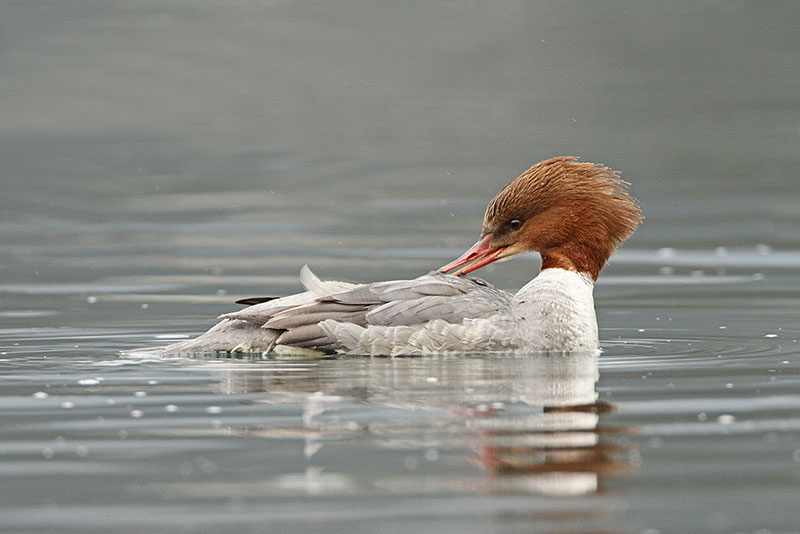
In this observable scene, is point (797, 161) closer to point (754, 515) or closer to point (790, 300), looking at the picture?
point (790, 300)

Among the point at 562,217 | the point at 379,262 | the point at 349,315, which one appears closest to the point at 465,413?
the point at 349,315

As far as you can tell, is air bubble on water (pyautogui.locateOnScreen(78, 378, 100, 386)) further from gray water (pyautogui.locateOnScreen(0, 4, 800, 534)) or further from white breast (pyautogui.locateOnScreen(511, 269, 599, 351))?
white breast (pyautogui.locateOnScreen(511, 269, 599, 351))

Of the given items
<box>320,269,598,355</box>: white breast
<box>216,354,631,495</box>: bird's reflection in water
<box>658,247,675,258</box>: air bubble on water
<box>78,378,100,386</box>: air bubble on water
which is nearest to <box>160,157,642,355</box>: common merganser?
<box>320,269,598,355</box>: white breast

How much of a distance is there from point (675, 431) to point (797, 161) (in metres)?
15.3

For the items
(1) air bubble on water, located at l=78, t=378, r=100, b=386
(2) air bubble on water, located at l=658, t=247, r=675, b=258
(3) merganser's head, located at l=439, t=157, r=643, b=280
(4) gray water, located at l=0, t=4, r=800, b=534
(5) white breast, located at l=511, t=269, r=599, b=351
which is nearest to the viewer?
(4) gray water, located at l=0, t=4, r=800, b=534

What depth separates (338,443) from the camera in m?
6.87

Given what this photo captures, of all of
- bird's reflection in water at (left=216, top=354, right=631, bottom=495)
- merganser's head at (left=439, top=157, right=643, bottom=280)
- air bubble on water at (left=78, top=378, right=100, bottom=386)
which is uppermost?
merganser's head at (left=439, top=157, right=643, bottom=280)

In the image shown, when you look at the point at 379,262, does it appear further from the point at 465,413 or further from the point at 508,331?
the point at 465,413

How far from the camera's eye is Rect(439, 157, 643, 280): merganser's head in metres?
9.87

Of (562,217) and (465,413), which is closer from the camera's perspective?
(465,413)

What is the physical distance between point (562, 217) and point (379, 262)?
4.31m

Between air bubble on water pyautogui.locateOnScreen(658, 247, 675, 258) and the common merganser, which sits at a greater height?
air bubble on water pyautogui.locateOnScreen(658, 247, 675, 258)

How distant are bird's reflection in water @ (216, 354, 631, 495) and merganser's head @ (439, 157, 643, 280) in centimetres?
81

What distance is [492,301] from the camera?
9.52 metres
